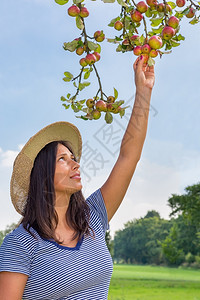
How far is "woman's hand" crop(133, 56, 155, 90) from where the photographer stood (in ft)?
6.64

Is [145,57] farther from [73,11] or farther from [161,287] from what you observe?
[161,287]

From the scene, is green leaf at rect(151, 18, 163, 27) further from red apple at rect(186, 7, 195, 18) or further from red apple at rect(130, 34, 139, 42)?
red apple at rect(186, 7, 195, 18)

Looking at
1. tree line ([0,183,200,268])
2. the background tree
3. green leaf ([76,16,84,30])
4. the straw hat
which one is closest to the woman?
the straw hat

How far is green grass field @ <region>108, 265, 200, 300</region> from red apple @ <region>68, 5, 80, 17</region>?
17393 mm

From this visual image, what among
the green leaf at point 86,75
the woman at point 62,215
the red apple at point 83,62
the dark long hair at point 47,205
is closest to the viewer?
the woman at point 62,215

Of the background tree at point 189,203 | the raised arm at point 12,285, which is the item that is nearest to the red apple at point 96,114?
the raised arm at point 12,285

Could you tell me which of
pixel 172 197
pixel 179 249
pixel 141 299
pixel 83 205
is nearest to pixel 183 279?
pixel 179 249

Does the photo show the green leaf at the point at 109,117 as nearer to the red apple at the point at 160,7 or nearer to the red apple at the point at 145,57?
the red apple at the point at 145,57

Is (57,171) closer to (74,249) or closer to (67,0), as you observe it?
(74,249)

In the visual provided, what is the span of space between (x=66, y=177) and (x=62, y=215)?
0.21 meters

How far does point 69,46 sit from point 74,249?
1.03 m

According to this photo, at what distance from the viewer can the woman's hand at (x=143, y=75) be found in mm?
2023

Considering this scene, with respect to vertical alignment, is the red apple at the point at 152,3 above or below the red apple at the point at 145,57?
above

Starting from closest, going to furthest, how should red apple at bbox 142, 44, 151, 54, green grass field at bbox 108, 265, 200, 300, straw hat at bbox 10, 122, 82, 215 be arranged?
red apple at bbox 142, 44, 151, 54, straw hat at bbox 10, 122, 82, 215, green grass field at bbox 108, 265, 200, 300
